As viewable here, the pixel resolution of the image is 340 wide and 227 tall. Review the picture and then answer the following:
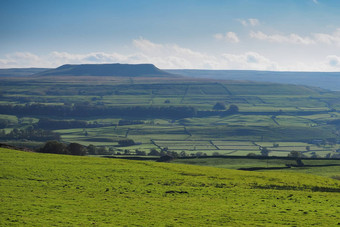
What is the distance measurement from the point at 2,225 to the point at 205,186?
28.5 meters

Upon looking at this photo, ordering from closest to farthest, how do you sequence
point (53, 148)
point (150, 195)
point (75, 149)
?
point (150, 195) → point (53, 148) → point (75, 149)

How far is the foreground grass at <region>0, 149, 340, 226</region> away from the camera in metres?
37.3

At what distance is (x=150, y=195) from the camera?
4891 cm

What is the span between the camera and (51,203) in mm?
41312

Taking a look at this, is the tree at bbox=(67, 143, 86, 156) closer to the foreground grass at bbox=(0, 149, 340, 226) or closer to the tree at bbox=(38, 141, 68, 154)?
the tree at bbox=(38, 141, 68, 154)

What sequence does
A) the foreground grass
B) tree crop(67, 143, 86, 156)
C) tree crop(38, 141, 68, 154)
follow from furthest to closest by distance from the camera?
tree crop(67, 143, 86, 156), tree crop(38, 141, 68, 154), the foreground grass

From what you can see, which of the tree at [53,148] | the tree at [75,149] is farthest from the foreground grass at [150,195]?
the tree at [75,149]

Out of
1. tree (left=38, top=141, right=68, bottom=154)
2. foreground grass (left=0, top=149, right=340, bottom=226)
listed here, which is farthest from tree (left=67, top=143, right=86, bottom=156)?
foreground grass (left=0, top=149, right=340, bottom=226)

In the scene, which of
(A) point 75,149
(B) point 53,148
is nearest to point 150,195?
(B) point 53,148

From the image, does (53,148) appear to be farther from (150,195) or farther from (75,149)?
(150,195)

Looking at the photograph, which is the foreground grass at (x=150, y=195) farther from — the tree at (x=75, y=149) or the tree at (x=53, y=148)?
the tree at (x=75, y=149)

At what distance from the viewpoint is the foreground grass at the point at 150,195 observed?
37.3m

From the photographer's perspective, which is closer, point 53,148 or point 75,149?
point 53,148

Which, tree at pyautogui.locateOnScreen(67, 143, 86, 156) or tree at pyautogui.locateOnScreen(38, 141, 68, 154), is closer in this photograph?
tree at pyautogui.locateOnScreen(38, 141, 68, 154)
